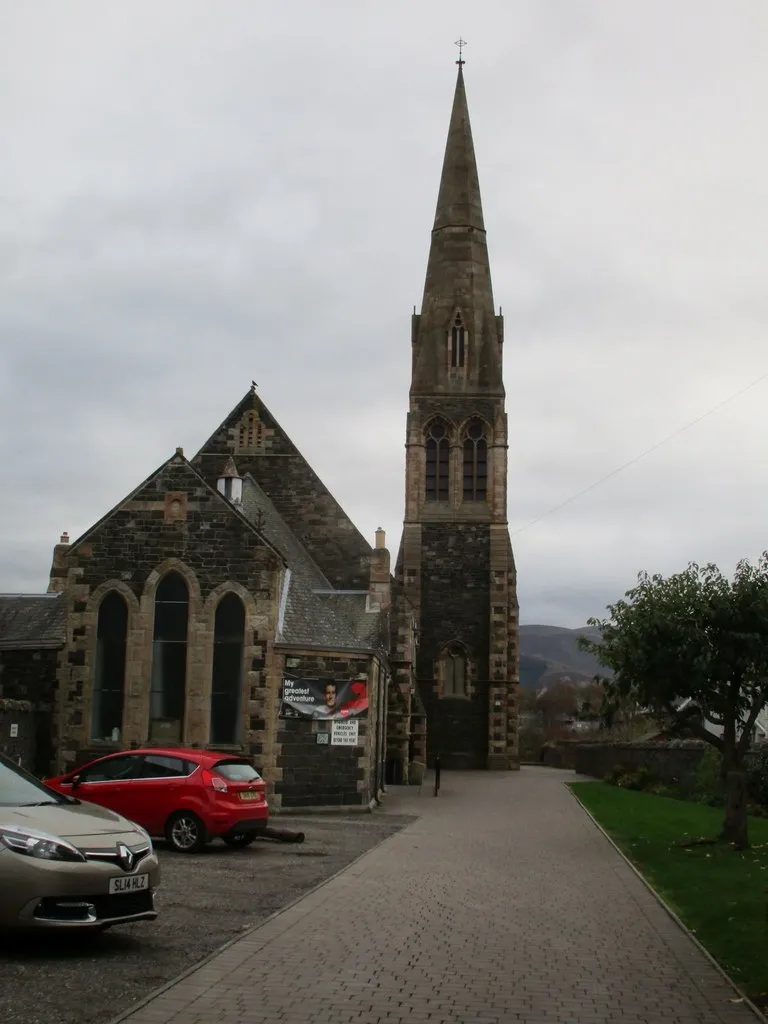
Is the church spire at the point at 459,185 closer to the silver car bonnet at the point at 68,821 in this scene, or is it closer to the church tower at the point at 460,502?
the church tower at the point at 460,502

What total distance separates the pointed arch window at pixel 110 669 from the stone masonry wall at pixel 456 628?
27412mm

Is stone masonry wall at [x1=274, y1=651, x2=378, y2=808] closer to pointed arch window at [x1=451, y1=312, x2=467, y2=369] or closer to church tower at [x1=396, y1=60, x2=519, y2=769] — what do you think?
church tower at [x1=396, y1=60, x2=519, y2=769]

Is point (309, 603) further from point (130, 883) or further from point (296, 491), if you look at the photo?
point (130, 883)

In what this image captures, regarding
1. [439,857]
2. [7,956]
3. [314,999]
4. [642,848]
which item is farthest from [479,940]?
[642,848]

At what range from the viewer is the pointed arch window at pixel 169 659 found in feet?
85.0

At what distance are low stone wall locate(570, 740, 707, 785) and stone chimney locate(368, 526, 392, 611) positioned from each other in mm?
10209

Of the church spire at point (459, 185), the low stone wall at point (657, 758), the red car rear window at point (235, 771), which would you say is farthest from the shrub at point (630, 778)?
the church spire at point (459, 185)

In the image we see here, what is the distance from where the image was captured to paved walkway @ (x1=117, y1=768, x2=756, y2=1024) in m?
7.91

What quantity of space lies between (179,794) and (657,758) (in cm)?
2434

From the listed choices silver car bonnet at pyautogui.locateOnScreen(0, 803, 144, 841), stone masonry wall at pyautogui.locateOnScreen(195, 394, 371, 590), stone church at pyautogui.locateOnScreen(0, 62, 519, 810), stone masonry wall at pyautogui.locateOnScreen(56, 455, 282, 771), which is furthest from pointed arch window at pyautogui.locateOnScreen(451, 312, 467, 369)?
silver car bonnet at pyautogui.locateOnScreen(0, 803, 144, 841)

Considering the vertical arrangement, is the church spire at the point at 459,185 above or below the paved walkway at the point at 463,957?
above

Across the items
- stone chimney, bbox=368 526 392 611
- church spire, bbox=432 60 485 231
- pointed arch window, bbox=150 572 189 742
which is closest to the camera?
pointed arch window, bbox=150 572 189 742

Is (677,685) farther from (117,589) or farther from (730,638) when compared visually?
(117,589)

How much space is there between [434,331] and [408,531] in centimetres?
972
